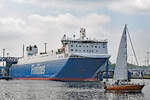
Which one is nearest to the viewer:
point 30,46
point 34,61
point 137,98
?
point 137,98

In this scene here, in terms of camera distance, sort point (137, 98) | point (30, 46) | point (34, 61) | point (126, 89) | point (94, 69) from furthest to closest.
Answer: point (30, 46)
point (34, 61)
point (94, 69)
point (126, 89)
point (137, 98)

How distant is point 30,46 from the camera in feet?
497

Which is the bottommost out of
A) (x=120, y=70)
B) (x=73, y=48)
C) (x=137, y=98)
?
(x=137, y=98)

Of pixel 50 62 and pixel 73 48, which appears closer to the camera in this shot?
pixel 73 48

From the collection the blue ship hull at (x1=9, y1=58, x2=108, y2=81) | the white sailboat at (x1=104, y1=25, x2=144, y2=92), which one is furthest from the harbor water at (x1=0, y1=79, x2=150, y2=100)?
the blue ship hull at (x1=9, y1=58, x2=108, y2=81)

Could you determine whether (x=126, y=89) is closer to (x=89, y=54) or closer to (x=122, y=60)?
(x=122, y=60)

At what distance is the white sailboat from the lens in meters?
63.3

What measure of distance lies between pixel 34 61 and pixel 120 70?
68.8 m

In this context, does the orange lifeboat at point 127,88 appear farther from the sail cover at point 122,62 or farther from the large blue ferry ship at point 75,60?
the large blue ferry ship at point 75,60

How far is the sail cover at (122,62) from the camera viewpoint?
64562 mm

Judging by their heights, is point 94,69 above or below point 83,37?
below

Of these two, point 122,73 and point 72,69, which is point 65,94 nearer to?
point 122,73

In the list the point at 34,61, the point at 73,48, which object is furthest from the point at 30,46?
the point at 73,48

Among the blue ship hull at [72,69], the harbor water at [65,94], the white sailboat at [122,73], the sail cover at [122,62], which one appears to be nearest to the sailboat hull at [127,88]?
the white sailboat at [122,73]
